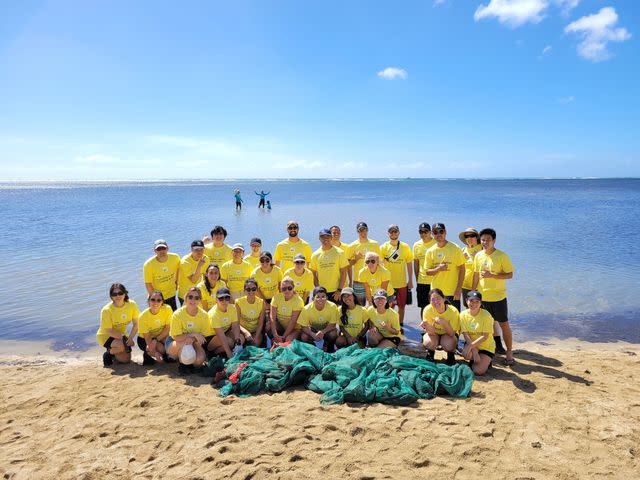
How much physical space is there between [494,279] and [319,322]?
279 centimetres

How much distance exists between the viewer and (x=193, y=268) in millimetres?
7270

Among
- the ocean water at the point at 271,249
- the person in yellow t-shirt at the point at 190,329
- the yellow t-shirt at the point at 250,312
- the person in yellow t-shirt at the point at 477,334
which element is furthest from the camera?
the ocean water at the point at 271,249

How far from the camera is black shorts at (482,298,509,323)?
611 cm

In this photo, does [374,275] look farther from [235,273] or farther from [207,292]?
[207,292]

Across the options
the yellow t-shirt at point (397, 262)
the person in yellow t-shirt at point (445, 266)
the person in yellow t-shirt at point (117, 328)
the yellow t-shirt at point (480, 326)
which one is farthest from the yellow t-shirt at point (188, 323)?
the yellow t-shirt at point (480, 326)

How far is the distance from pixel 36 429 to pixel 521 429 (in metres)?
5.40

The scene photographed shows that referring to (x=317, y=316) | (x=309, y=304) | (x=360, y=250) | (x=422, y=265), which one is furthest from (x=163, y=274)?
(x=422, y=265)

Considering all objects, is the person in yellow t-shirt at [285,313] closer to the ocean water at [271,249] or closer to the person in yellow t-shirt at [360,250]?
the person in yellow t-shirt at [360,250]

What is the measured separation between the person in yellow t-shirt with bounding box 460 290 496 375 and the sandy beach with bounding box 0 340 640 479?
0.24m

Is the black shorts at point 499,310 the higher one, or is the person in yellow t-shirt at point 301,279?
the person in yellow t-shirt at point 301,279

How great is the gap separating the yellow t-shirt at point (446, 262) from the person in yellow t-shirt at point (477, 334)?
0.87 meters

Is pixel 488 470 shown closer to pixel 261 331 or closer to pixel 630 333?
pixel 261 331

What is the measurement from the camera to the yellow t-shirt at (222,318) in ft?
20.1

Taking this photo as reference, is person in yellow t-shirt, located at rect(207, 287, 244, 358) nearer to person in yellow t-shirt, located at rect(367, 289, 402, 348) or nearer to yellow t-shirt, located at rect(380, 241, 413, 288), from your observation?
person in yellow t-shirt, located at rect(367, 289, 402, 348)
